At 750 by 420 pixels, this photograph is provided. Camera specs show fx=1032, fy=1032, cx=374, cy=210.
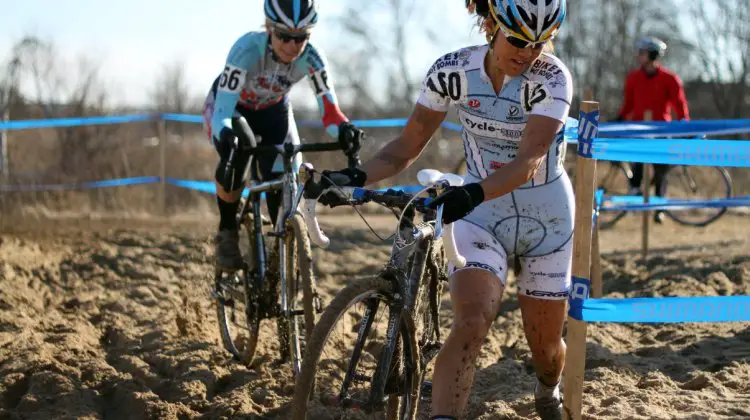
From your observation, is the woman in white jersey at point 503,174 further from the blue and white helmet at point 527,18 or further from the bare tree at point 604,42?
the bare tree at point 604,42

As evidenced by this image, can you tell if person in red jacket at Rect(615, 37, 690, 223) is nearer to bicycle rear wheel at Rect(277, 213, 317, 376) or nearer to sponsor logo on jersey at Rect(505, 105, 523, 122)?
bicycle rear wheel at Rect(277, 213, 317, 376)

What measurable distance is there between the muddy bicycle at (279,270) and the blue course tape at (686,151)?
170 centimetres

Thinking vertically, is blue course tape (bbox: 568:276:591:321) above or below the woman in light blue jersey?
below

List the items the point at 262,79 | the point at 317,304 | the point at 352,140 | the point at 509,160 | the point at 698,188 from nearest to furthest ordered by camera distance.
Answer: the point at 509,160 → the point at 317,304 → the point at 352,140 → the point at 262,79 → the point at 698,188

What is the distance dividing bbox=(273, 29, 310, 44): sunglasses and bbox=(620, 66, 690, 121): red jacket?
821cm

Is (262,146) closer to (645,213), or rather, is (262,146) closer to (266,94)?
(266,94)

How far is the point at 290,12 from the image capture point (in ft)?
20.5

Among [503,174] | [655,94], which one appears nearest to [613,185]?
[655,94]

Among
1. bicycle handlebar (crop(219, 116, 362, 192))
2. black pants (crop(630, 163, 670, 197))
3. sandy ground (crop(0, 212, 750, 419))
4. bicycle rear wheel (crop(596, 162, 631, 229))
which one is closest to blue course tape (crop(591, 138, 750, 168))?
sandy ground (crop(0, 212, 750, 419))

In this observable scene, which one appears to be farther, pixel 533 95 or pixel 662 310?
pixel 662 310

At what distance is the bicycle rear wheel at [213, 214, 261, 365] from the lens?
6.45 metres

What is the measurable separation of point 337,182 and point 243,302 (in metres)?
2.71

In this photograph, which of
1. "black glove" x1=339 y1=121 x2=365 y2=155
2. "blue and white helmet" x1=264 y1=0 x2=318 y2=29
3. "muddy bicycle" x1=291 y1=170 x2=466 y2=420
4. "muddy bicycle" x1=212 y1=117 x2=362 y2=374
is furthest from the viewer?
"blue and white helmet" x1=264 y1=0 x2=318 y2=29

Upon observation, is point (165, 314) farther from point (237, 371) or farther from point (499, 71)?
point (499, 71)
